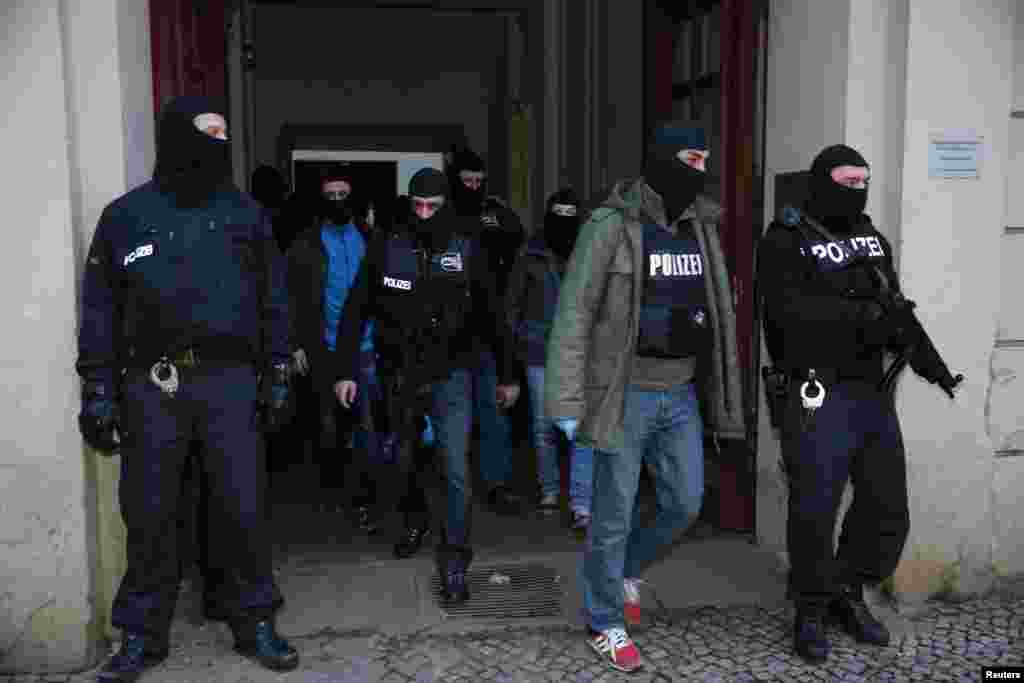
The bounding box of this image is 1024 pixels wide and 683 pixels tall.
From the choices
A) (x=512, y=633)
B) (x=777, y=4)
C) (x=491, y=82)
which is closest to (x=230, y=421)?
(x=512, y=633)

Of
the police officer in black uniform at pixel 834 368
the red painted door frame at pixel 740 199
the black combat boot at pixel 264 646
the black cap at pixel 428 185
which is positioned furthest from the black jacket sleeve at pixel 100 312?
the red painted door frame at pixel 740 199

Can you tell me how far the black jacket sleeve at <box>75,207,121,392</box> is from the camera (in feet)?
11.9

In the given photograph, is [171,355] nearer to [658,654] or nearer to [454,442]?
[454,442]

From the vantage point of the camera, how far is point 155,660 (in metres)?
3.92

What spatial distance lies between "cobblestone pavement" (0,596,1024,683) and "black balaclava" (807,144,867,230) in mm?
1554

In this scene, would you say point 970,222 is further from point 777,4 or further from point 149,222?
point 149,222

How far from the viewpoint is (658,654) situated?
13.1 ft

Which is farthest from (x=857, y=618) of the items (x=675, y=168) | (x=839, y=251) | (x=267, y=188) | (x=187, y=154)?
(x=267, y=188)

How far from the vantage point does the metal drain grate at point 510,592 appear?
14.4 ft

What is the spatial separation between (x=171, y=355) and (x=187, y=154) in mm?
670

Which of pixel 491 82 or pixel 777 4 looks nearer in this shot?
pixel 777 4

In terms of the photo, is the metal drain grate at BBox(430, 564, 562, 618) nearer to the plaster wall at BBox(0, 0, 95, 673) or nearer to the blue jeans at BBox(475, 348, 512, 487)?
the blue jeans at BBox(475, 348, 512, 487)

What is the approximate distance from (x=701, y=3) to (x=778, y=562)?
2.87 metres

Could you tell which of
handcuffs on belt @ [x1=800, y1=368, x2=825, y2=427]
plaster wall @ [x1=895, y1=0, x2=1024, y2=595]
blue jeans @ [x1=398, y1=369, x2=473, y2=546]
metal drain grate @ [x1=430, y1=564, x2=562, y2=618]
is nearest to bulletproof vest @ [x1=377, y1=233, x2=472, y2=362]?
blue jeans @ [x1=398, y1=369, x2=473, y2=546]
